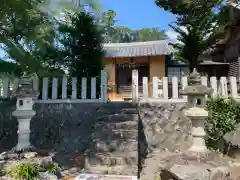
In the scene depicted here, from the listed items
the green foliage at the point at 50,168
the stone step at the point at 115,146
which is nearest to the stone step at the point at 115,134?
the stone step at the point at 115,146

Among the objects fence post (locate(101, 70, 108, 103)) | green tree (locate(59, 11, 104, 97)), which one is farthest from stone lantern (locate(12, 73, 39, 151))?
green tree (locate(59, 11, 104, 97))

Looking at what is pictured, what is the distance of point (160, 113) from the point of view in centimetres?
616

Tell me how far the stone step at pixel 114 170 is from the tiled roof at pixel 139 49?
9.78 meters

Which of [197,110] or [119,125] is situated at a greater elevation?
[197,110]

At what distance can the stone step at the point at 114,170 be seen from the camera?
419cm

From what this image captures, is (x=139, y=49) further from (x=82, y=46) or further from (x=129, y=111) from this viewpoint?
(x=129, y=111)

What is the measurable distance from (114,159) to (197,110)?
1.93m

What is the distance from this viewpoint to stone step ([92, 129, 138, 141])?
5.04 metres

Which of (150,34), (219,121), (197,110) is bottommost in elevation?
(219,121)

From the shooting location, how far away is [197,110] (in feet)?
14.8

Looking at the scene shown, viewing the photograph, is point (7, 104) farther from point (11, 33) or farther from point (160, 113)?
point (160, 113)

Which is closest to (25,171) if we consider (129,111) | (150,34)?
(129,111)

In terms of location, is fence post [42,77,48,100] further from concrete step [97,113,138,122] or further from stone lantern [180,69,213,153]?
stone lantern [180,69,213,153]

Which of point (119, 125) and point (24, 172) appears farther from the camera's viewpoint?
point (119, 125)
